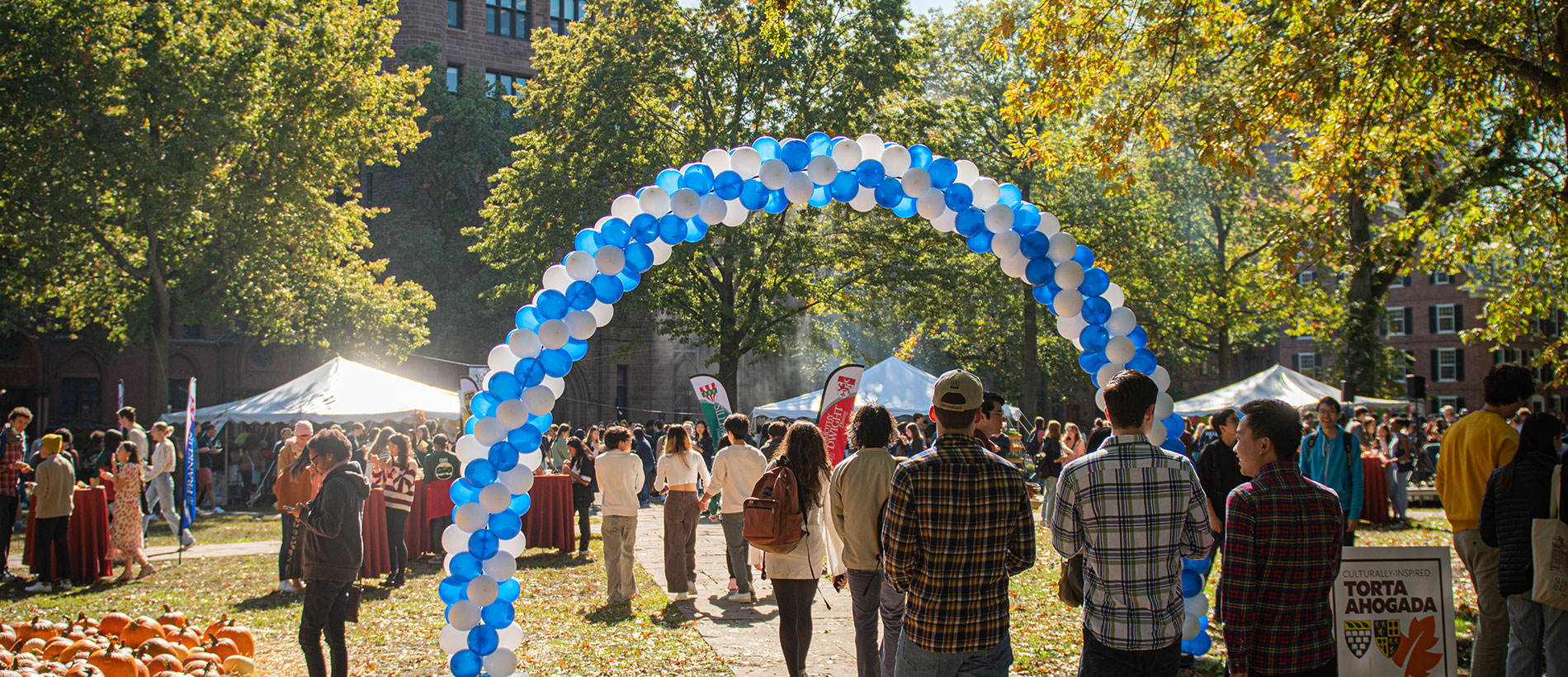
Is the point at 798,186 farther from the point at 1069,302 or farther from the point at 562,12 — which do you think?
the point at 562,12

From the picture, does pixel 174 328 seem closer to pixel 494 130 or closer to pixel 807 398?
pixel 494 130

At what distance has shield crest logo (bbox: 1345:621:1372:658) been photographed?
16.2ft

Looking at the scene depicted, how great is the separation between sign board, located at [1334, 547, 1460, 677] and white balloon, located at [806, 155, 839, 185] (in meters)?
3.57

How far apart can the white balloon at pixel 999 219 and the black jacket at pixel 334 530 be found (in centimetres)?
423

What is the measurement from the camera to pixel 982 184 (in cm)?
663

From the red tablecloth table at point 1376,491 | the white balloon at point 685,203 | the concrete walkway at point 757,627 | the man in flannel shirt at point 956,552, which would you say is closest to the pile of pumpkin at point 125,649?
the concrete walkway at point 757,627

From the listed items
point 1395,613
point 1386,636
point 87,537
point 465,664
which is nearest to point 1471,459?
point 1395,613

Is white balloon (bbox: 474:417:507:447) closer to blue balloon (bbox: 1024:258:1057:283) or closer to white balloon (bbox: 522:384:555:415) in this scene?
white balloon (bbox: 522:384:555:415)

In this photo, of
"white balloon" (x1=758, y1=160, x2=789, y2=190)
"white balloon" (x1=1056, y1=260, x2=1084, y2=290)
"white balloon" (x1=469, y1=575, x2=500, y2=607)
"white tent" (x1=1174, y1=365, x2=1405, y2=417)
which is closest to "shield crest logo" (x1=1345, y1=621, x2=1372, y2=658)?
"white balloon" (x1=1056, y1=260, x2=1084, y2=290)

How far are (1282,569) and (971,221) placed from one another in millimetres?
3277

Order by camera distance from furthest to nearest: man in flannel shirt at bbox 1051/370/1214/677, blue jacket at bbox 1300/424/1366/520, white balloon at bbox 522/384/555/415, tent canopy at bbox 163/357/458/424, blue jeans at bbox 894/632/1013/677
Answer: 1. tent canopy at bbox 163/357/458/424
2. blue jacket at bbox 1300/424/1366/520
3. white balloon at bbox 522/384/555/415
4. blue jeans at bbox 894/632/1013/677
5. man in flannel shirt at bbox 1051/370/1214/677

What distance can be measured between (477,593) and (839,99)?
21.6 metres

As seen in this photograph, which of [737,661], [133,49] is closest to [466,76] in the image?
[133,49]

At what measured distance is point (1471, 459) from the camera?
5.74m
